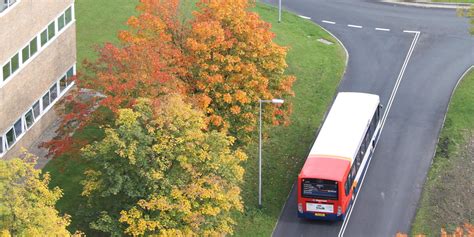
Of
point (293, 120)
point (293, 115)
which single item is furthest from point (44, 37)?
point (293, 115)

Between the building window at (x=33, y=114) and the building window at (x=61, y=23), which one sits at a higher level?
the building window at (x=61, y=23)

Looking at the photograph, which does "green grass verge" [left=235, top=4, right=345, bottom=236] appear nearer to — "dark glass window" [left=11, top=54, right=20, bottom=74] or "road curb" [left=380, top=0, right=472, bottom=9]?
"road curb" [left=380, top=0, right=472, bottom=9]

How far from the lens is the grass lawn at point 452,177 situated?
195 ft

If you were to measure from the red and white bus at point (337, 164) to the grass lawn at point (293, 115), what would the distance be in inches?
129

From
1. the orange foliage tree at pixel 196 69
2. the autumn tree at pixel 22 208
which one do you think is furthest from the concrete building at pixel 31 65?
the autumn tree at pixel 22 208

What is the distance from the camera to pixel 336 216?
58.4m

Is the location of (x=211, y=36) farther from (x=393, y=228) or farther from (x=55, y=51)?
(x=393, y=228)

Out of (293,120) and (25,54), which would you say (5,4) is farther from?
(293,120)

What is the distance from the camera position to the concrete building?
56969 millimetres

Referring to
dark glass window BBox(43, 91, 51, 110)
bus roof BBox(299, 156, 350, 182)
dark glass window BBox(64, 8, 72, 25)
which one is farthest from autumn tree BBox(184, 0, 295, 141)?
dark glass window BBox(43, 91, 51, 110)

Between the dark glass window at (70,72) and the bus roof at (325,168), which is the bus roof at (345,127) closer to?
the bus roof at (325,168)

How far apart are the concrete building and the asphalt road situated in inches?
623

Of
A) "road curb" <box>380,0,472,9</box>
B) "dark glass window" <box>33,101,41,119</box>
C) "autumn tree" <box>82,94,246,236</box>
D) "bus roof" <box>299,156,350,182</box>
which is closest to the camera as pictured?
"autumn tree" <box>82,94,246,236</box>

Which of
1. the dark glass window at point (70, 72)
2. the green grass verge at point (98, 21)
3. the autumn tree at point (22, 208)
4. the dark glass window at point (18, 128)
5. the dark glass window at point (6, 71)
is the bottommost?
the green grass verge at point (98, 21)
